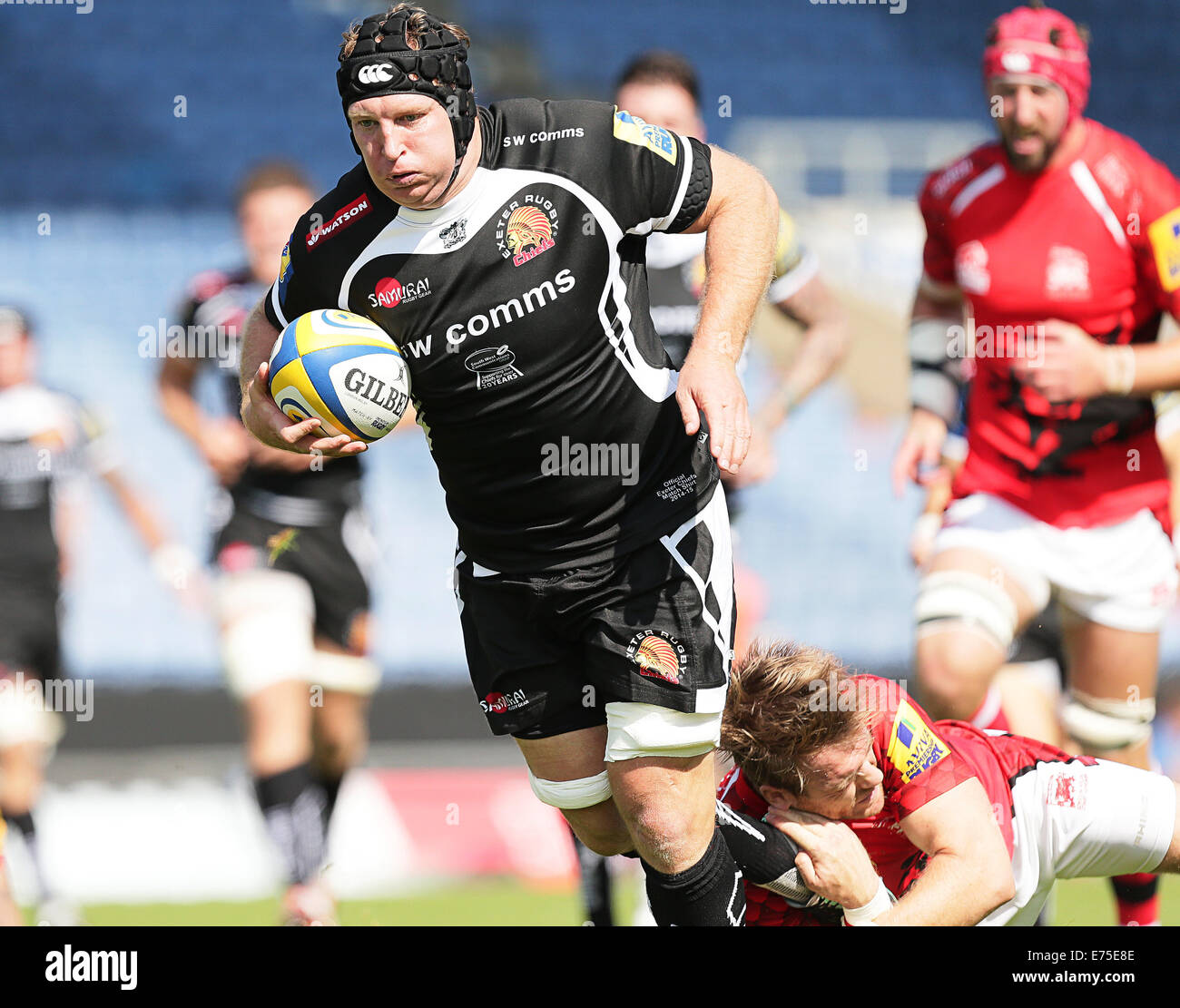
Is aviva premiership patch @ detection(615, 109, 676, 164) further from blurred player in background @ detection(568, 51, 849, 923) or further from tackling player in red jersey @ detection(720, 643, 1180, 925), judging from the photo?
blurred player in background @ detection(568, 51, 849, 923)

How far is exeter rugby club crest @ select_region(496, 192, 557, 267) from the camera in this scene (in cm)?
310

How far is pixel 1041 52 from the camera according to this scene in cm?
476

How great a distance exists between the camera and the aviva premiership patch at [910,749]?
3.22 m

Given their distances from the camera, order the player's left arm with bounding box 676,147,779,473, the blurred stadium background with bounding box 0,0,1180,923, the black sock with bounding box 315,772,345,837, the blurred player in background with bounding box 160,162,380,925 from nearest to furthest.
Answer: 1. the player's left arm with bounding box 676,147,779,473
2. the blurred player in background with bounding box 160,162,380,925
3. the black sock with bounding box 315,772,345,837
4. the blurred stadium background with bounding box 0,0,1180,923

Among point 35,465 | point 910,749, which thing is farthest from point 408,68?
point 35,465

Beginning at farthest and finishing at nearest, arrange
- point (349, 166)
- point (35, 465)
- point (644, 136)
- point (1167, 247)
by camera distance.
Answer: point (349, 166)
point (35, 465)
point (1167, 247)
point (644, 136)

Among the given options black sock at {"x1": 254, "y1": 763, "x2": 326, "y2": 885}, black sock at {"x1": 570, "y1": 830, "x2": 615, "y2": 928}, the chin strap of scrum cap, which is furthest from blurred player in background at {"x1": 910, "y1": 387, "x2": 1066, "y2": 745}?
the chin strap of scrum cap

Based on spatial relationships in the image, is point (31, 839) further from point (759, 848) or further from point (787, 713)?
point (787, 713)

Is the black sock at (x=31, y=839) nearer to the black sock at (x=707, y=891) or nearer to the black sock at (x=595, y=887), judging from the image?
the black sock at (x=595, y=887)

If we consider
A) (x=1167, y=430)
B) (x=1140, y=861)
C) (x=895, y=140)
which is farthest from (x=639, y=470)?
(x=895, y=140)

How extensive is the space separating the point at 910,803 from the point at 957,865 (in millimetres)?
167

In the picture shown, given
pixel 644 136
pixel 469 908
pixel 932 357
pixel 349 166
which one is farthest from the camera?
pixel 349 166

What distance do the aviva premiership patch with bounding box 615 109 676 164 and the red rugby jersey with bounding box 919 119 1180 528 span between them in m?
2.01

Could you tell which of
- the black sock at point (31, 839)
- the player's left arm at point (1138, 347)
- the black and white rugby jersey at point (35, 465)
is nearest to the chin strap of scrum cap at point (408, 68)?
the player's left arm at point (1138, 347)
